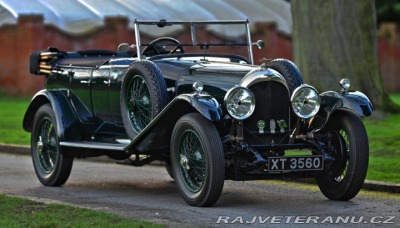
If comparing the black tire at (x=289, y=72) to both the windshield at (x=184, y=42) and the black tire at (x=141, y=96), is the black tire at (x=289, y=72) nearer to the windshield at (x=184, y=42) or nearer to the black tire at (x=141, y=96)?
the windshield at (x=184, y=42)

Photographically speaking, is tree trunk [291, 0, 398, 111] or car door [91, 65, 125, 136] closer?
car door [91, 65, 125, 136]

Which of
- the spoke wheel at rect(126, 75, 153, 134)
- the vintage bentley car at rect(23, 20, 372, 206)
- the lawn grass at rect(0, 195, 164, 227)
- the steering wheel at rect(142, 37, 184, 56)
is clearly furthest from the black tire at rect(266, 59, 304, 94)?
the lawn grass at rect(0, 195, 164, 227)

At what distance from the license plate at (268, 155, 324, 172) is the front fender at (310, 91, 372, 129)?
563mm

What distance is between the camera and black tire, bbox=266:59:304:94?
10.5 metres

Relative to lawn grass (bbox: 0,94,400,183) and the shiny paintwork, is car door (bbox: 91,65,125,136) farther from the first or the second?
lawn grass (bbox: 0,94,400,183)

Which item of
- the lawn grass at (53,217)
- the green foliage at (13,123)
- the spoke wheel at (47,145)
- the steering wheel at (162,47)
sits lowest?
the green foliage at (13,123)

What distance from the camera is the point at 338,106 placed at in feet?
33.4

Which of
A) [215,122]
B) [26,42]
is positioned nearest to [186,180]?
[215,122]

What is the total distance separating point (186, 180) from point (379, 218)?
192cm

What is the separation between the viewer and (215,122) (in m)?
10.0

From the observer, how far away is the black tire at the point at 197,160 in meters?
9.43

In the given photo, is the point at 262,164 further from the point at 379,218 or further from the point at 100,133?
the point at 100,133

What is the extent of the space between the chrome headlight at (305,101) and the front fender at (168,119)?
837mm

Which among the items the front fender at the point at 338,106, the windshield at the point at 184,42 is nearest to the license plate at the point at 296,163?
the front fender at the point at 338,106
